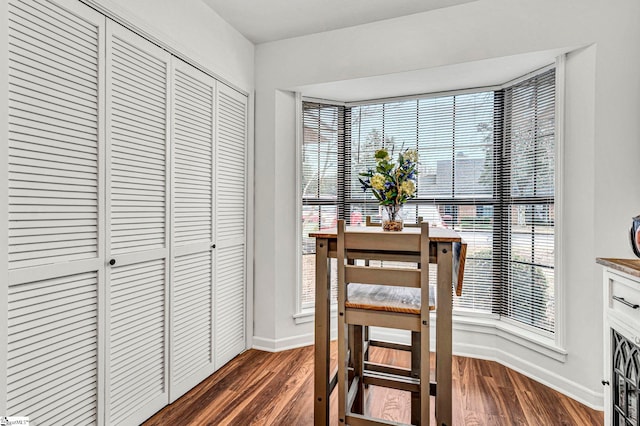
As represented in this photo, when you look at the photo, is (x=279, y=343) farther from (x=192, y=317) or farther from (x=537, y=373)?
(x=537, y=373)

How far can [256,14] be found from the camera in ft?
8.40

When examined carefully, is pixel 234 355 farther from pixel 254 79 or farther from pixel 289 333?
pixel 254 79

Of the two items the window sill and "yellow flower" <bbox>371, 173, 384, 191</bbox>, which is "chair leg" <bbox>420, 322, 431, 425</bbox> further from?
the window sill

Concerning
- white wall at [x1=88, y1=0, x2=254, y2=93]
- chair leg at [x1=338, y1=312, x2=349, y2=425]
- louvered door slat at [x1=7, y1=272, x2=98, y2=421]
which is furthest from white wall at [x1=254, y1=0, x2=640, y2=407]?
louvered door slat at [x1=7, y1=272, x2=98, y2=421]

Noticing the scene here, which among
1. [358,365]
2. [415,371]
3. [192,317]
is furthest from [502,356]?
[192,317]

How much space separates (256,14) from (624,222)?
2.83 m

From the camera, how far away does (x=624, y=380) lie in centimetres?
139

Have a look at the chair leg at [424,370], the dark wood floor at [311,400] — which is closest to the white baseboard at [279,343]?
the dark wood floor at [311,400]

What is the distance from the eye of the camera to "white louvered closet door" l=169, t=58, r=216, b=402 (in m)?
2.20

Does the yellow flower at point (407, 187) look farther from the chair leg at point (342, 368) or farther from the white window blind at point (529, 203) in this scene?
the white window blind at point (529, 203)

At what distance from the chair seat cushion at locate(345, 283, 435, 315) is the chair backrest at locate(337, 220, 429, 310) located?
80 millimetres

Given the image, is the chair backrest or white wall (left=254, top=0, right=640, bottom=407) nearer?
the chair backrest

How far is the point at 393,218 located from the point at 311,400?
1.28 m

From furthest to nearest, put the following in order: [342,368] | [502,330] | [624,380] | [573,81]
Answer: [502,330], [573,81], [342,368], [624,380]
